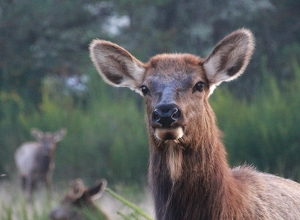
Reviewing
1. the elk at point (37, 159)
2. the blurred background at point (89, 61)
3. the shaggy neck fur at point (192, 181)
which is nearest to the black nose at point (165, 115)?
the shaggy neck fur at point (192, 181)

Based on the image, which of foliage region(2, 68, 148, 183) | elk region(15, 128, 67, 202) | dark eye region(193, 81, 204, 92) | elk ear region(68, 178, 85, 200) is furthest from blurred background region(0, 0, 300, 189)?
dark eye region(193, 81, 204, 92)

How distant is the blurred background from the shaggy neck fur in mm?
10864

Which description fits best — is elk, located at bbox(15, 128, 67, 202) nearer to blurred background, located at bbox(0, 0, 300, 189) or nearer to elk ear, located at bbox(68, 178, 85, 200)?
blurred background, located at bbox(0, 0, 300, 189)

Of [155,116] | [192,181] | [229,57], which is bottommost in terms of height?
[192,181]

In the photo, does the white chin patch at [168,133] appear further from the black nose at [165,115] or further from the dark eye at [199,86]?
the dark eye at [199,86]

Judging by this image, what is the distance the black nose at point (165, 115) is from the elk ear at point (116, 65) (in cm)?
89

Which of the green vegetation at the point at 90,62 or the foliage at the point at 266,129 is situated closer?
the foliage at the point at 266,129

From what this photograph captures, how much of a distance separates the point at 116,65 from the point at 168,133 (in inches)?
49.6

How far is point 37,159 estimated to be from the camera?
19000 millimetres

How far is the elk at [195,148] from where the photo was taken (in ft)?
16.7

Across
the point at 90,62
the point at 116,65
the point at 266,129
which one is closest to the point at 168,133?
the point at 116,65

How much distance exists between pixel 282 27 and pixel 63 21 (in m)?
7.09

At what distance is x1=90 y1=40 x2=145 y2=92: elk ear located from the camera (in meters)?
5.77

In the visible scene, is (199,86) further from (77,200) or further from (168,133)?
(77,200)
